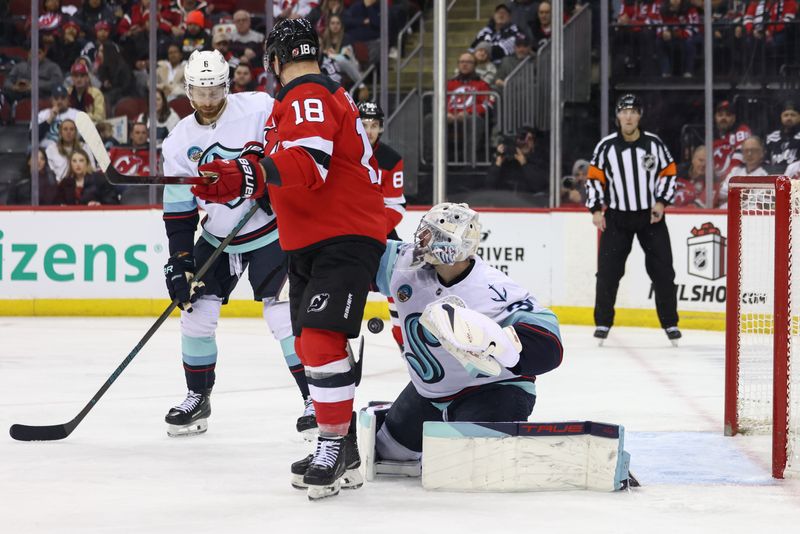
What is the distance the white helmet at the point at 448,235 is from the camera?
120 inches

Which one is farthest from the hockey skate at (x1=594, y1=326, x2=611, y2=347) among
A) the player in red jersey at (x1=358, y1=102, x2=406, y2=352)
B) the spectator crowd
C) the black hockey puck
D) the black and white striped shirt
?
the black hockey puck

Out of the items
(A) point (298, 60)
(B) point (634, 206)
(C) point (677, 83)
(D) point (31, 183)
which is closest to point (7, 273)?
(D) point (31, 183)

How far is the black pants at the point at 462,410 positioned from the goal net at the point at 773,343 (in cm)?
66

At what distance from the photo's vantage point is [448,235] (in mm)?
3059

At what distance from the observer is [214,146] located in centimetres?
405

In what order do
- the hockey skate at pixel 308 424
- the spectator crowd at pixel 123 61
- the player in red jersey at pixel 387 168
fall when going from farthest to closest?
the spectator crowd at pixel 123 61 < the player in red jersey at pixel 387 168 < the hockey skate at pixel 308 424

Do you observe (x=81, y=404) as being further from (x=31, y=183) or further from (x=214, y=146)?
(x=31, y=183)

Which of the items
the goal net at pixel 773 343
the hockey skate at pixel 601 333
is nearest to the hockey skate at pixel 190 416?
the goal net at pixel 773 343

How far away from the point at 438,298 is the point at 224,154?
1.17 m

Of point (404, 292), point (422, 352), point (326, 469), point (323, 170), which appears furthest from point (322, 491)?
point (323, 170)

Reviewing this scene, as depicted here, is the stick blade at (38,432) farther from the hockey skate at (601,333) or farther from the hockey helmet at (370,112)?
the hockey skate at (601,333)

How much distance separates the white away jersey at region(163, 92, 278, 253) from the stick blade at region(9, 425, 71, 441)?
2.32 ft

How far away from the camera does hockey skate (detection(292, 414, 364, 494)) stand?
3191mm

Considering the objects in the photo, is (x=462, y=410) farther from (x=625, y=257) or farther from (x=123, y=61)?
(x=123, y=61)
